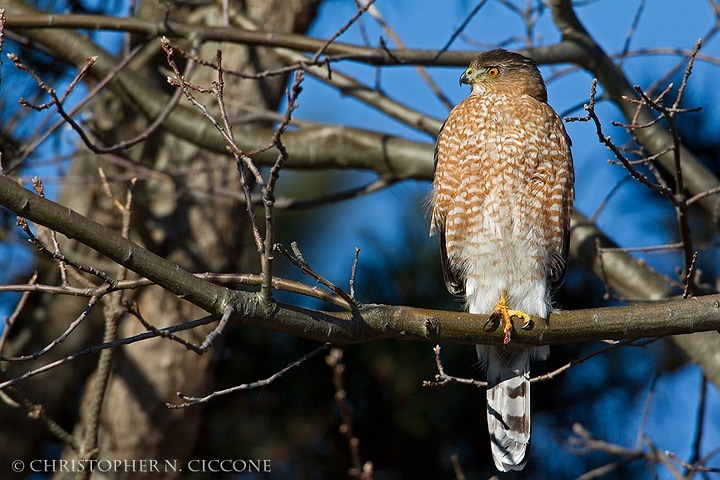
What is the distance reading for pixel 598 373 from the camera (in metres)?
6.63

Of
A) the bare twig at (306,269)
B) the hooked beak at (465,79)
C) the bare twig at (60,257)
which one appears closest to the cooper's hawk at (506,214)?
the hooked beak at (465,79)

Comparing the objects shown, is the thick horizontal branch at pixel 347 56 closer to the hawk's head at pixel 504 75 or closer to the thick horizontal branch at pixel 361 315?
the hawk's head at pixel 504 75

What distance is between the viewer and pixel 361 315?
290 cm

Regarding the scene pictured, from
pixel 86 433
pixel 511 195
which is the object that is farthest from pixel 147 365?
pixel 511 195

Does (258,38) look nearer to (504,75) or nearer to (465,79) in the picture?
(465,79)

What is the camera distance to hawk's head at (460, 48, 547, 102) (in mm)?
4453

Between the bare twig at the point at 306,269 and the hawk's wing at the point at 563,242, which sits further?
the hawk's wing at the point at 563,242

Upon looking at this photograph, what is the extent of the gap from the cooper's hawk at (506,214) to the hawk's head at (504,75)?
1 cm

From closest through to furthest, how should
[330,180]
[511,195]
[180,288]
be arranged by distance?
[180,288] < [511,195] < [330,180]

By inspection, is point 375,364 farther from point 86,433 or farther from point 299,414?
point 86,433

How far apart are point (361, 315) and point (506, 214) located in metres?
1.39

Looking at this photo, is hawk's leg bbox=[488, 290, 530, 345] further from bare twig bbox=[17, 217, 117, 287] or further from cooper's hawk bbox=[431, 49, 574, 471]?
bare twig bbox=[17, 217, 117, 287]

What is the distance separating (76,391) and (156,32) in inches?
121

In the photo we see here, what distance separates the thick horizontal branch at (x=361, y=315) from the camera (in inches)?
97.0
